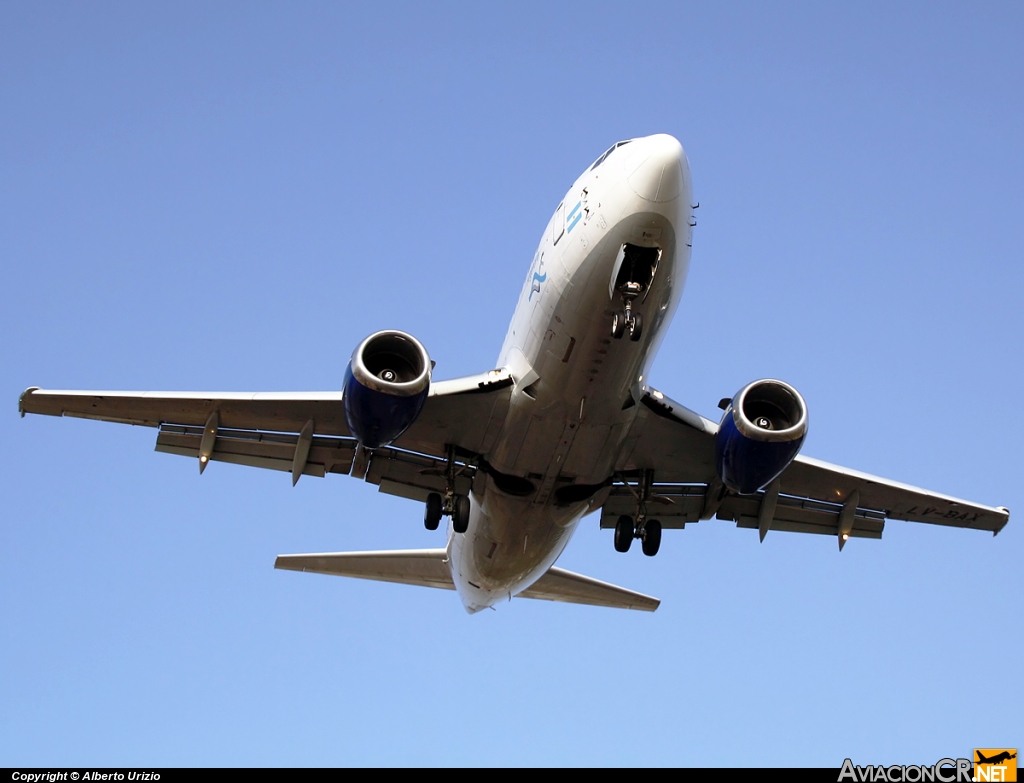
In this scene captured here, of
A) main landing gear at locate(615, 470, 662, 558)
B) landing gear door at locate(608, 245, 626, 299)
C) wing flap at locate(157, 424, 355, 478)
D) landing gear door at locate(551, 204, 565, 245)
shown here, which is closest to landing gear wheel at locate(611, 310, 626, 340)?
landing gear door at locate(608, 245, 626, 299)

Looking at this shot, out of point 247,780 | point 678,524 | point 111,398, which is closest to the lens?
point 247,780

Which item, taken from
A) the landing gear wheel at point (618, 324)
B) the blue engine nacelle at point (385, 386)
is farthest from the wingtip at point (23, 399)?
the landing gear wheel at point (618, 324)

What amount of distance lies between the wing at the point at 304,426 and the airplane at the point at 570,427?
0.09 feet

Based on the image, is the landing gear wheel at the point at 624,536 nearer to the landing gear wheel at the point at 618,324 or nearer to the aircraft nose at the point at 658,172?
the landing gear wheel at the point at 618,324

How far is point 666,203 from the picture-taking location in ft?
51.2

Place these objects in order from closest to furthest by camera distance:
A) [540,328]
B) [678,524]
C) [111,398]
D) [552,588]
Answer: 1. [540,328]
2. [111,398]
3. [678,524]
4. [552,588]

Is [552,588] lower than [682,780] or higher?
higher

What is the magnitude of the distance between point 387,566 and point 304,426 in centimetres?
644

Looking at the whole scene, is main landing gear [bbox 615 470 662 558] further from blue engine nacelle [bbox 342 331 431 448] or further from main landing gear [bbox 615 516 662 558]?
blue engine nacelle [bbox 342 331 431 448]

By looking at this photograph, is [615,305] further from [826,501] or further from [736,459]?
[826,501]

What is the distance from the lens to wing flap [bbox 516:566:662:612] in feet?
84.5

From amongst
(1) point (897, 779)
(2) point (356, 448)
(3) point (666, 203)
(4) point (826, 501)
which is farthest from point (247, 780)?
(4) point (826, 501)

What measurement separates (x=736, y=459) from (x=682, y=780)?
4933 mm

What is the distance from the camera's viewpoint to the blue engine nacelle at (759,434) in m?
17.1
